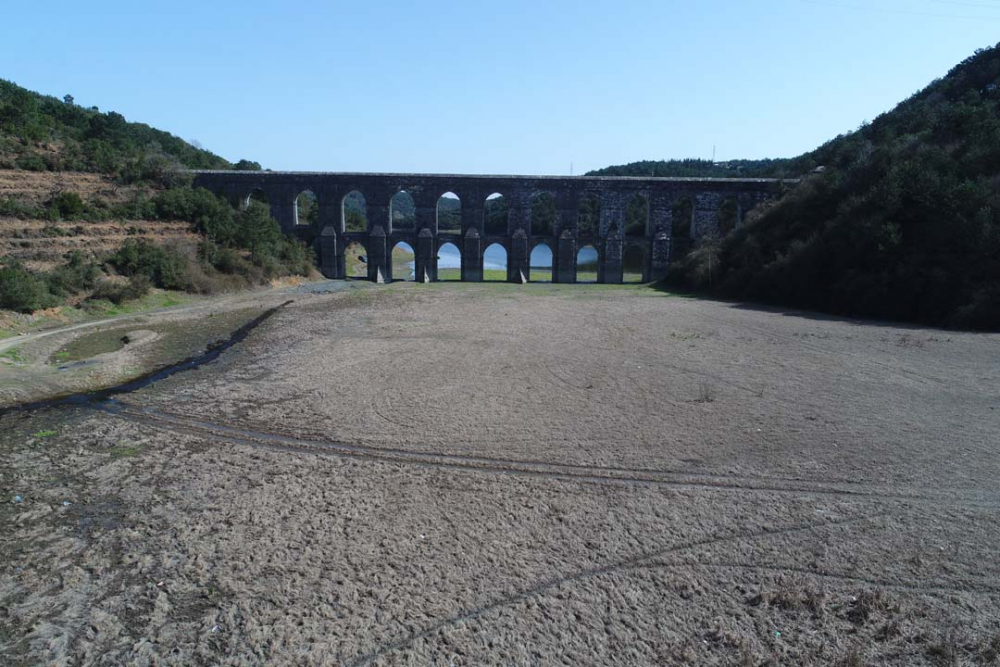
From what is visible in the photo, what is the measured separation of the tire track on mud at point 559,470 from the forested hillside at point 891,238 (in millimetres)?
14828

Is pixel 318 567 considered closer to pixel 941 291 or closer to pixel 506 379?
pixel 506 379

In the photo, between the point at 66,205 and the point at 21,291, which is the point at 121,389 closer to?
the point at 21,291

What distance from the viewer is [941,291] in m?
20.5

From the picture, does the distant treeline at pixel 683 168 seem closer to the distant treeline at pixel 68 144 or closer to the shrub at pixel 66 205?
the distant treeline at pixel 68 144

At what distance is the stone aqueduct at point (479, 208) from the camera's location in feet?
128

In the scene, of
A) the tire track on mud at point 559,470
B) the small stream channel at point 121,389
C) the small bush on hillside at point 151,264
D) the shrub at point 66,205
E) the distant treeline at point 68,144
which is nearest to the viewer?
the tire track on mud at point 559,470

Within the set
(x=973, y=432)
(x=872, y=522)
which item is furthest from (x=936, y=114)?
(x=872, y=522)

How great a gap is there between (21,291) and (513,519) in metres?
19.2

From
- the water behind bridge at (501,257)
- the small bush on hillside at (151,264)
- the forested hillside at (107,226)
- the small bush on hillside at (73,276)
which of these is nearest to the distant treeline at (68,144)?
the forested hillside at (107,226)

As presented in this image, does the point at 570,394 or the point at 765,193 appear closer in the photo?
the point at 570,394

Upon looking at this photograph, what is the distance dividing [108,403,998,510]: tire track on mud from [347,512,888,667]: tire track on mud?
74cm

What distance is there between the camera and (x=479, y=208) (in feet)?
130

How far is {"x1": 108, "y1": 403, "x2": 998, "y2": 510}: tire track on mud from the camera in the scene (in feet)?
25.5

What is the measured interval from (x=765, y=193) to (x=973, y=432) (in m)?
31.9
